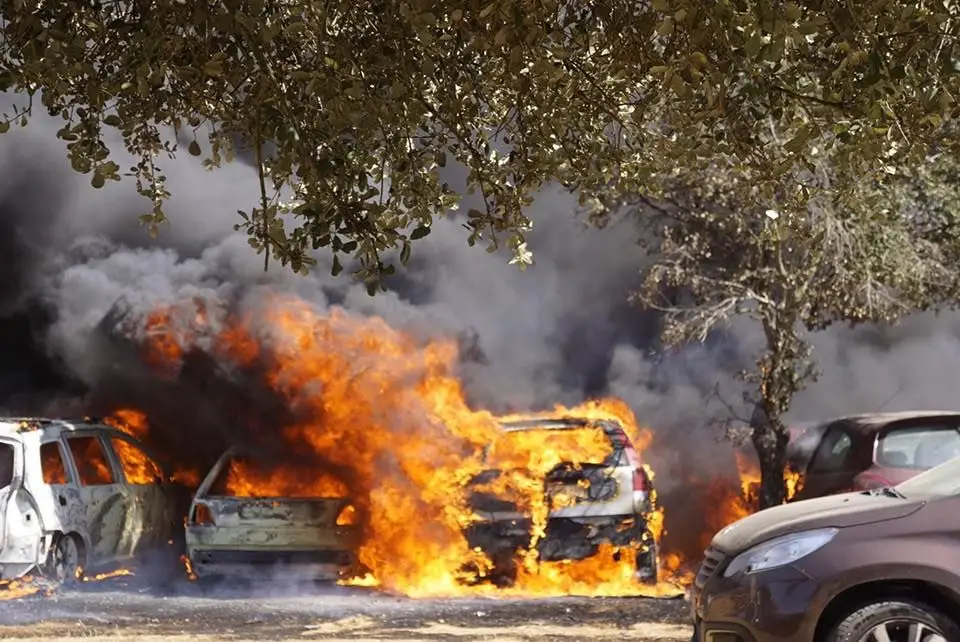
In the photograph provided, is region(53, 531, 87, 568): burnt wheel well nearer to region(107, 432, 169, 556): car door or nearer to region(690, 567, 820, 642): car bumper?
region(107, 432, 169, 556): car door

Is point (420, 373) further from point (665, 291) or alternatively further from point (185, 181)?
point (185, 181)

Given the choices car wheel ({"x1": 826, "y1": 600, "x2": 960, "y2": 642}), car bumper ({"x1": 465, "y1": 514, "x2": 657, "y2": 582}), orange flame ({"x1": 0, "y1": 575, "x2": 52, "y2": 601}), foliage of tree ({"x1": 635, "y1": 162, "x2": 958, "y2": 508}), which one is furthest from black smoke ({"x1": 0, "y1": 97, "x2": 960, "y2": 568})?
car wheel ({"x1": 826, "y1": 600, "x2": 960, "y2": 642})

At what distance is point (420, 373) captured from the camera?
12.9 m

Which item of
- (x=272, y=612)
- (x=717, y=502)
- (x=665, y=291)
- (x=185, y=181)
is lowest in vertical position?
(x=272, y=612)

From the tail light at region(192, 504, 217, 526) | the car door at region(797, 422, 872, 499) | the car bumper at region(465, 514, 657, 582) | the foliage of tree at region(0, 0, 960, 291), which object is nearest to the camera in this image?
the foliage of tree at region(0, 0, 960, 291)

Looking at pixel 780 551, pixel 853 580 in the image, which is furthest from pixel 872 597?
pixel 780 551

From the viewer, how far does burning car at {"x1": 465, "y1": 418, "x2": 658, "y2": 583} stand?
10.8 metres

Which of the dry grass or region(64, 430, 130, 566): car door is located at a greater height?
region(64, 430, 130, 566): car door

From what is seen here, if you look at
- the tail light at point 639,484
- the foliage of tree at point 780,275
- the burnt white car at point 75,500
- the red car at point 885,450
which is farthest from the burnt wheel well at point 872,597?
the burnt white car at point 75,500

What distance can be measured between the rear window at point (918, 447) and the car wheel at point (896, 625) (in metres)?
4.21

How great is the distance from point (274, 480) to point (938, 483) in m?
6.52

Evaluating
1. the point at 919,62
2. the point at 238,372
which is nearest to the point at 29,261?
the point at 238,372

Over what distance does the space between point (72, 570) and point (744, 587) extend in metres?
6.46

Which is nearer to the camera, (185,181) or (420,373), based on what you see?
(420,373)
